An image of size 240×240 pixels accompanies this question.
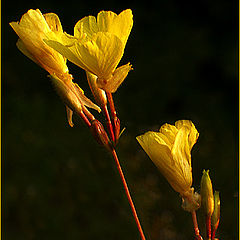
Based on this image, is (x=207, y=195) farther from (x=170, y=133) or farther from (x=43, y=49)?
(x=43, y=49)

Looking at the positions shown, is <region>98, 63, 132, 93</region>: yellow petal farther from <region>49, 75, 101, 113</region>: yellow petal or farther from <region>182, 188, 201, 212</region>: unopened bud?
<region>182, 188, 201, 212</region>: unopened bud

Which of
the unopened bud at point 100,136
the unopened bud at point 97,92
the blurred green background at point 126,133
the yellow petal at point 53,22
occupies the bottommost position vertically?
the blurred green background at point 126,133

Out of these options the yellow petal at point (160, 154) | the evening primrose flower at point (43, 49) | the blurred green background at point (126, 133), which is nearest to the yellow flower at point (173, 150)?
the yellow petal at point (160, 154)

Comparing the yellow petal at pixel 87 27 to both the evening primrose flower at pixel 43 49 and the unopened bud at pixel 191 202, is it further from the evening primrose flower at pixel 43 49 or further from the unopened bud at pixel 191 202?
the unopened bud at pixel 191 202

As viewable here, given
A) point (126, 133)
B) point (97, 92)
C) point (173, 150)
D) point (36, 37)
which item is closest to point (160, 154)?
point (173, 150)

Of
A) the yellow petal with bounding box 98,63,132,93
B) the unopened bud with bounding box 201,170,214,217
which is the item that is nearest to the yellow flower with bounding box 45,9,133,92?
the yellow petal with bounding box 98,63,132,93
